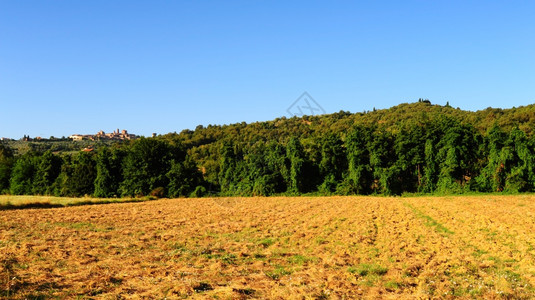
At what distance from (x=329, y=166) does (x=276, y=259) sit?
138 ft

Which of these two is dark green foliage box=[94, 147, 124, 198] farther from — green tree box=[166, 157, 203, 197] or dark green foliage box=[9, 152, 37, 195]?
dark green foliage box=[9, 152, 37, 195]

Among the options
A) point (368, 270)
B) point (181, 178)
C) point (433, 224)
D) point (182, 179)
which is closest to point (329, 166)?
point (182, 179)

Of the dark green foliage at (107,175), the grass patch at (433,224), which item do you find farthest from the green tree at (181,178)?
the grass patch at (433,224)

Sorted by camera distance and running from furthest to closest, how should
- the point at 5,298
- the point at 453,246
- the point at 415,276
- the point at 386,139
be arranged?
the point at 386,139, the point at 453,246, the point at 415,276, the point at 5,298

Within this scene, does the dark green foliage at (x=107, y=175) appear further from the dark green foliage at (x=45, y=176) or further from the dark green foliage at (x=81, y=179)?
the dark green foliage at (x=45, y=176)

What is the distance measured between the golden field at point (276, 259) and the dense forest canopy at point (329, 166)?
2674 centimetres

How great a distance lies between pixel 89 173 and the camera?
61969 millimetres

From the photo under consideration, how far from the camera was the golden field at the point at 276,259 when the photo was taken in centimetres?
995

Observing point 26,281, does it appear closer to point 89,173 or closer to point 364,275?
point 364,275

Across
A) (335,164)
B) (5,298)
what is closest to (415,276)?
(5,298)

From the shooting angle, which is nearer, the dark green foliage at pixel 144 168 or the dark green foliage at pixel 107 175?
the dark green foliage at pixel 144 168

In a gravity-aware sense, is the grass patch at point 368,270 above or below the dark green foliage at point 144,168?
below

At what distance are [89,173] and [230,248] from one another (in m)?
54.1

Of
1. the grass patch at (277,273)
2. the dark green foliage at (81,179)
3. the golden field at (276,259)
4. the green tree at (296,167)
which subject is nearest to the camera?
the golden field at (276,259)
